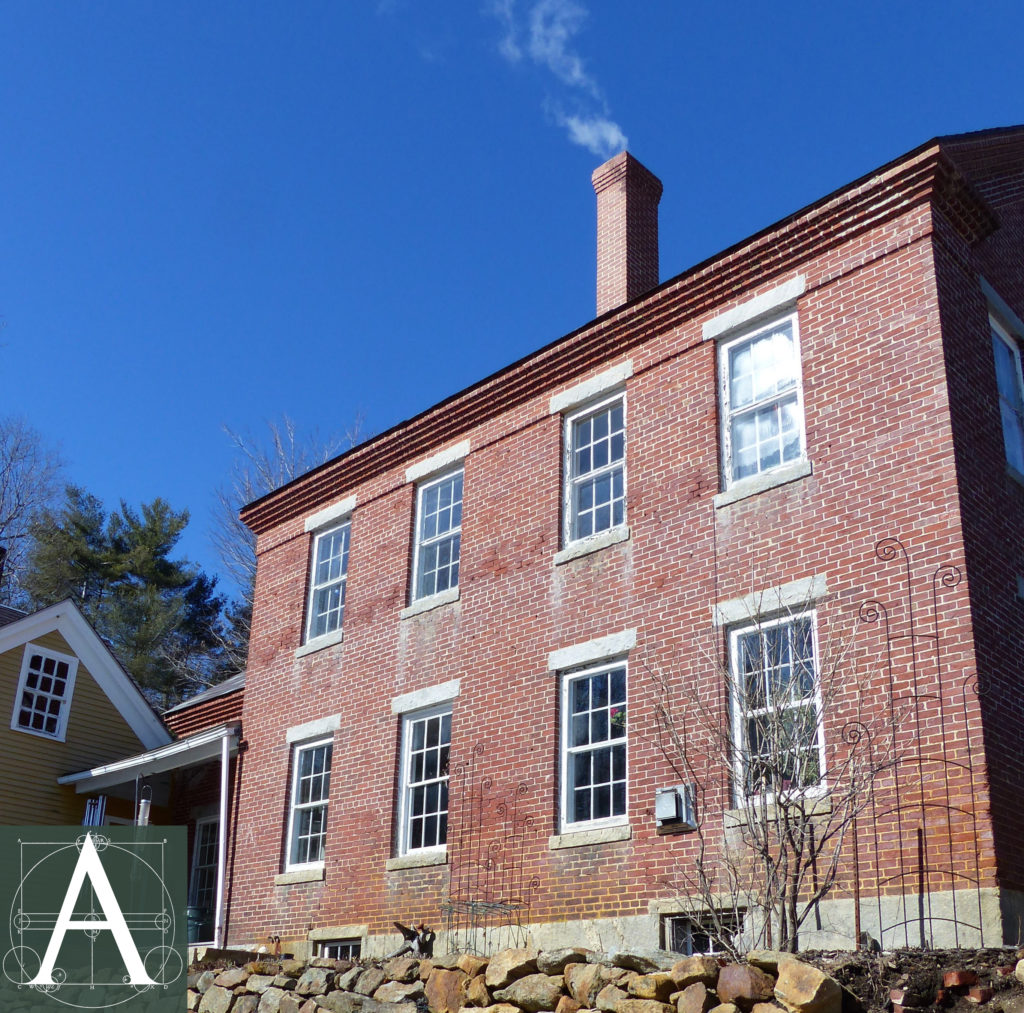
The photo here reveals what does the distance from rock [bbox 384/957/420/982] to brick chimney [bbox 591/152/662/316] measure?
9083 mm

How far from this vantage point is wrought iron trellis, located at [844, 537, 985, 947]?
30.0 ft

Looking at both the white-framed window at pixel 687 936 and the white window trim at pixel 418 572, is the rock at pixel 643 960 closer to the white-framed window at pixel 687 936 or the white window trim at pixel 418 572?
the white-framed window at pixel 687 936

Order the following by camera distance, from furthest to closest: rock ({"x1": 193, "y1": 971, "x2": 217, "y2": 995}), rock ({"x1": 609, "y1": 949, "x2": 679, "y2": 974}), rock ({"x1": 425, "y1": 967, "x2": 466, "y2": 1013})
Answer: rock ({"x1": 193, "y1": 971, "x2": 217, "y2": 995}) < rock ({"x1": 425, "y1": 967, "x2": 466, "y2": 1013}) < rock ({"x1": 609, "y1": 949, "x2": 679, "y2": 974})

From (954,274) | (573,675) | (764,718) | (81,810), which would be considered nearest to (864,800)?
(764,718)

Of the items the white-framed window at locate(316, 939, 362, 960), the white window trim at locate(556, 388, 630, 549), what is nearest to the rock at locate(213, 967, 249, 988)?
the white-framed window at locate(316, 939, 362, 960)

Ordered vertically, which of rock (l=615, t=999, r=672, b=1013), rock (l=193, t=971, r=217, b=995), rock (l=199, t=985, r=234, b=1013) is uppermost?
rock (l=615, t=999, r=672, b=1013)

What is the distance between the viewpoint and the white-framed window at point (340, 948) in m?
14.3

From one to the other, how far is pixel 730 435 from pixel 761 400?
1.63 ft

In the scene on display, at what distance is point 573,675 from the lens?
1294cm

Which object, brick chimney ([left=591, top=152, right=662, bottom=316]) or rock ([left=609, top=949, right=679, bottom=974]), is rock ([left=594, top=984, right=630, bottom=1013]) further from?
brick chimney ([left=591, top=152, right=662, bottom=316])

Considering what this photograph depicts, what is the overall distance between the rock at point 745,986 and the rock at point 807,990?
91mm

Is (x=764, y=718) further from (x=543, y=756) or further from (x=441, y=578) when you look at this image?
(x=441, y=578)

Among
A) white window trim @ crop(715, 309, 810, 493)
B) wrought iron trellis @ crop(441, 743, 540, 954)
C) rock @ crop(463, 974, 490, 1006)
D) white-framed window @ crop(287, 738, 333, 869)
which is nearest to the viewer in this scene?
rock @ crop(463, 974, 490, 1006)

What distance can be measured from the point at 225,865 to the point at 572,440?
7.80m
